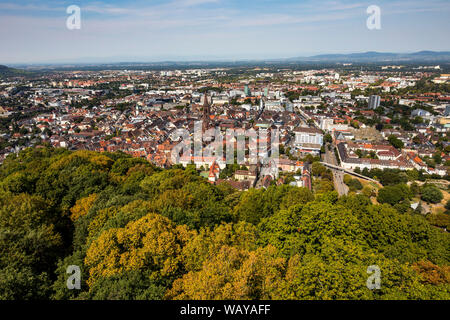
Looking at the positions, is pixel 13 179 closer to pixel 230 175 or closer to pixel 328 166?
pixel 230 175

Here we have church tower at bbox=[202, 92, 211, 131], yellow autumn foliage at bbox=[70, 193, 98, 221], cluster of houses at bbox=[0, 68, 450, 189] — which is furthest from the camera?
church tower at bbox=[202, 92, 211, 131]

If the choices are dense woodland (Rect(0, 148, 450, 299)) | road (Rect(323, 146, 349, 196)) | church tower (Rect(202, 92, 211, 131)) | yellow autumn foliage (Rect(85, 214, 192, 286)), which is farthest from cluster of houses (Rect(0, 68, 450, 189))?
yellow autumn foliage (Rect(85, 214, 192, 286))

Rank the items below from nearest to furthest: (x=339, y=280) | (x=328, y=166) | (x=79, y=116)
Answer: (x=339, y=280) < (x=328, y=166) < (x=79, y=116)

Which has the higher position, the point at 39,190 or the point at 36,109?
the point at 36,109

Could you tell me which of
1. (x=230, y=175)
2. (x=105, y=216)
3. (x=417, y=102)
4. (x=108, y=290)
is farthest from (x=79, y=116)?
(x=417, y=102)

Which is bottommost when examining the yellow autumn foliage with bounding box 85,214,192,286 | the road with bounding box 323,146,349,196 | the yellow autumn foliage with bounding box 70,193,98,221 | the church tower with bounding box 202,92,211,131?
the road with bounding box 323,146,349,196

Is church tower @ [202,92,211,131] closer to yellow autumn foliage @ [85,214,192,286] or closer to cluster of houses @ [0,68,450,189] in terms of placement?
cluster of houses @ [0,68,450,189]

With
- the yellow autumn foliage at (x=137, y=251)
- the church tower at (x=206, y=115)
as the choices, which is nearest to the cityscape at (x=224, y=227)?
the yellow autumn foliage at (x=137, y=251)
